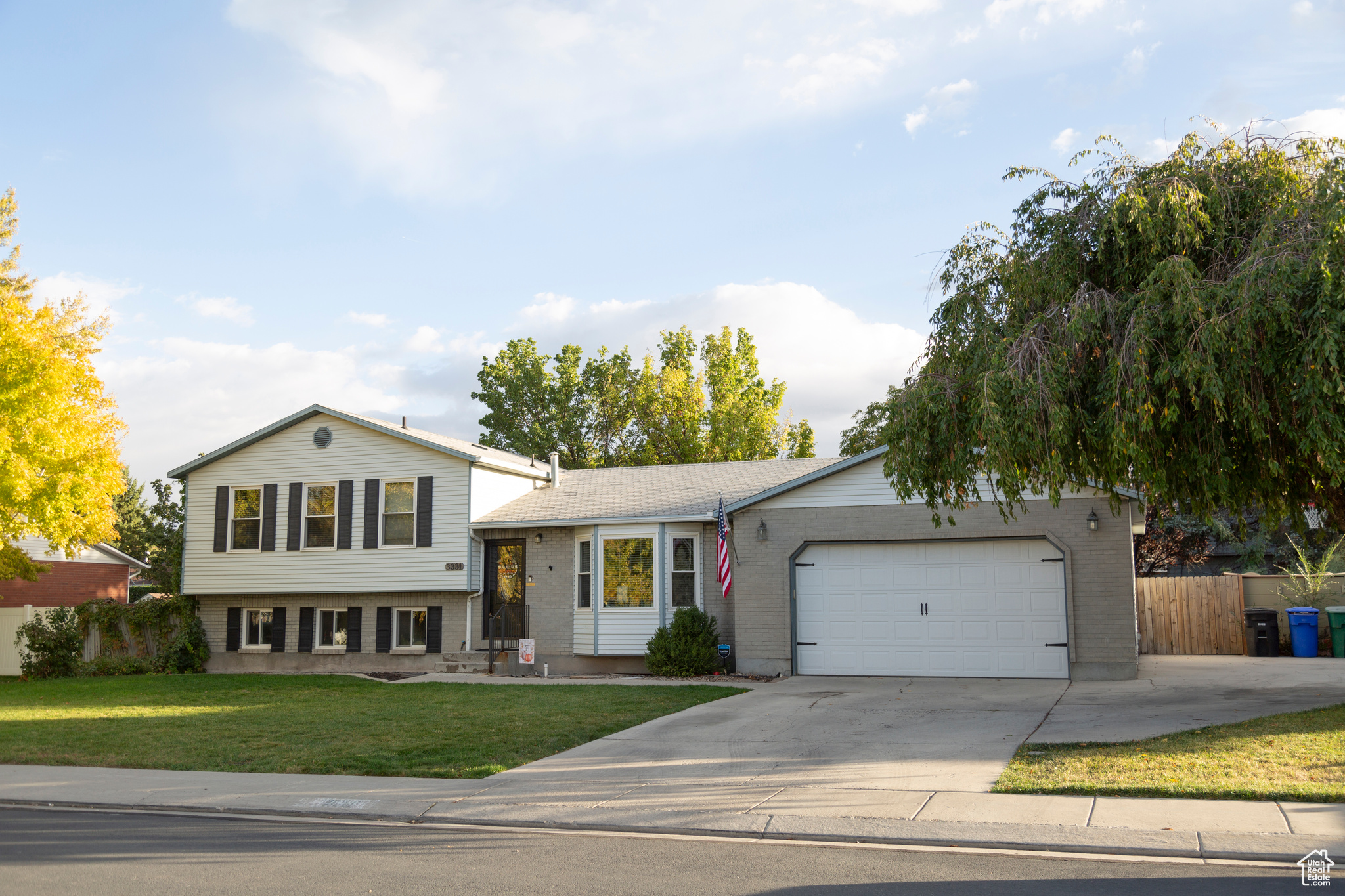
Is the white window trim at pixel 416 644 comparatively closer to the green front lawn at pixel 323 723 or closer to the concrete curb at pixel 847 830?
the green front lawn at pixel 323 723

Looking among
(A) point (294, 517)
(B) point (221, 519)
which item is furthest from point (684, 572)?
(B) point (221, 519)

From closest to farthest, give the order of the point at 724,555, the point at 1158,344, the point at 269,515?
the point at 1158,344 < the point at 724,555 < the point at 269,515

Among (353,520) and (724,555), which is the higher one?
(353,520)

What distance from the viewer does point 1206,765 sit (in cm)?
851

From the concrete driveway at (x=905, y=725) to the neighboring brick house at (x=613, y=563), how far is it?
3.99 ft

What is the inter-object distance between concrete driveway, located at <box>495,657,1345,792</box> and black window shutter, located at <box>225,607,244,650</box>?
1274cm

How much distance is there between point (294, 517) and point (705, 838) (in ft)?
54.1

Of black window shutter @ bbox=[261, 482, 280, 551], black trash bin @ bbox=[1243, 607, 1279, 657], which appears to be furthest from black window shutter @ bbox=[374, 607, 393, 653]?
black trash bin @ bbox=[1243, 607, 1279, 657]

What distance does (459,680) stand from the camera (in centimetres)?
1838

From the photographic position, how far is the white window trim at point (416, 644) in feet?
66.8

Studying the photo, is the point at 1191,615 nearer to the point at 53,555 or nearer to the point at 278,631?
the point at 278,631

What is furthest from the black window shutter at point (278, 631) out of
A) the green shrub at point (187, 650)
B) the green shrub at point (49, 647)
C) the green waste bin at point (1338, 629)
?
the green waste bin at point (1338, 629)

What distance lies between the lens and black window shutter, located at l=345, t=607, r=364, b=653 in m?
20.9

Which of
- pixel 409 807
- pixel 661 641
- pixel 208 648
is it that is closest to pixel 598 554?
pixel 661 641
